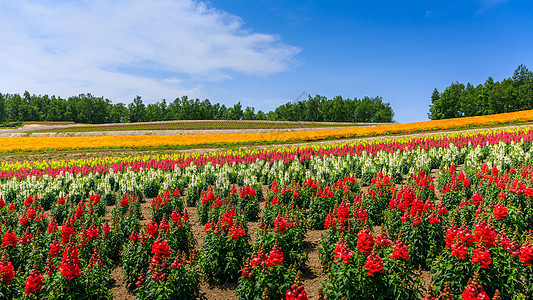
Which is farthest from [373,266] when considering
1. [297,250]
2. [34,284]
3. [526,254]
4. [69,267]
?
[34,284]

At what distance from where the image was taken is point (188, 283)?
571cm

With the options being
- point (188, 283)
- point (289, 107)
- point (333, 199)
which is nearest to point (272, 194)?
point (333, 199)

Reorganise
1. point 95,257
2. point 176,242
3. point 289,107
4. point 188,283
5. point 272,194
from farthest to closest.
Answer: point 289,107
point 272,194
point 176,242
point 95,257
point 188,283

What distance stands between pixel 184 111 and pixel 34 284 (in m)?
121

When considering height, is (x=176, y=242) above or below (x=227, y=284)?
above

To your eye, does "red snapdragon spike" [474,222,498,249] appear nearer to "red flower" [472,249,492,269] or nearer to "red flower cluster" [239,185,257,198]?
"red flower" [472,249,492,269]

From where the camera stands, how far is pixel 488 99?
92062mm

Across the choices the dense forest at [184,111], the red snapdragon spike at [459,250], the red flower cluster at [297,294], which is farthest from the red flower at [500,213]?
the dense forest at [184,111]

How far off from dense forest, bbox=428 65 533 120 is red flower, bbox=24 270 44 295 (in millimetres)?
108548

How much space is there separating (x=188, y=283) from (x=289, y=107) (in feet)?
408

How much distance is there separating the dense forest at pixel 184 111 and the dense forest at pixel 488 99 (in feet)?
71.0

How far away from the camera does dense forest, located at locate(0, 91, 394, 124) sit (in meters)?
122

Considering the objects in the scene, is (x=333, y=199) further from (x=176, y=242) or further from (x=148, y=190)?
(x=148, y=190)

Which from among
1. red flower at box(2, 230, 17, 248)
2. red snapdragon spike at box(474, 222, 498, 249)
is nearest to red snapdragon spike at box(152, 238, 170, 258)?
red flower at box(2, 230, 17, 248)
